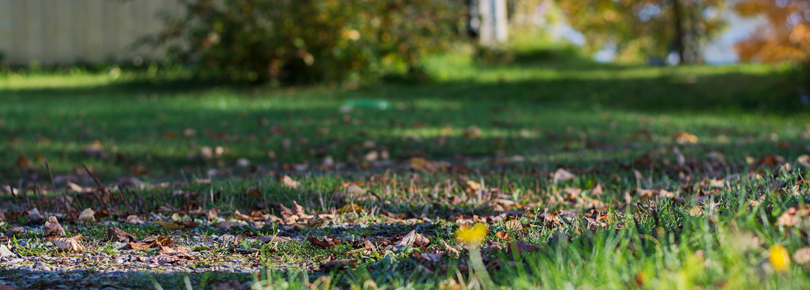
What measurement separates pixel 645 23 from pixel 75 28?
1736cm

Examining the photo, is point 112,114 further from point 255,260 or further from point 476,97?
point 255,260

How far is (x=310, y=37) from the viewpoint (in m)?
9.56

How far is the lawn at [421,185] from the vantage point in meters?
1.81

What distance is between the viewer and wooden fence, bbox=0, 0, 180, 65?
12555 millimetres

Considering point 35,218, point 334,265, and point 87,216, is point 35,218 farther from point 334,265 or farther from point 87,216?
point 334,265

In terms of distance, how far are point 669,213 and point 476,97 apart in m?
6.59

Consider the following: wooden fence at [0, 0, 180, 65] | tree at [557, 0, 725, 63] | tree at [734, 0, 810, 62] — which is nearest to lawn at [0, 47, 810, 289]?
tree at [734, 0, 810, 62]

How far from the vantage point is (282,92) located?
9.16 m

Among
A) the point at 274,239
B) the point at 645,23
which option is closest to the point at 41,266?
the point at 274,239

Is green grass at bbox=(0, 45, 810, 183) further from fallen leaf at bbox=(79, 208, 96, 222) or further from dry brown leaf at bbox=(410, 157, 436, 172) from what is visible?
fallen leaf at bbox=(79, 208, 96, 222)

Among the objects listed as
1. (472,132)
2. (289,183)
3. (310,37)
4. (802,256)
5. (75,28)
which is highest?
(75,28)

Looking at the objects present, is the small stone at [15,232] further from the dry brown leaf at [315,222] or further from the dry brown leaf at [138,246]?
the dry brown leaf at [315,222]

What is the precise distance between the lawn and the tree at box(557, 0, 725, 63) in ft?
22.9

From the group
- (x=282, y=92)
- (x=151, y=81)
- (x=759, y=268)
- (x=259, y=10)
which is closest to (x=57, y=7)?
(x=151, y=81)
